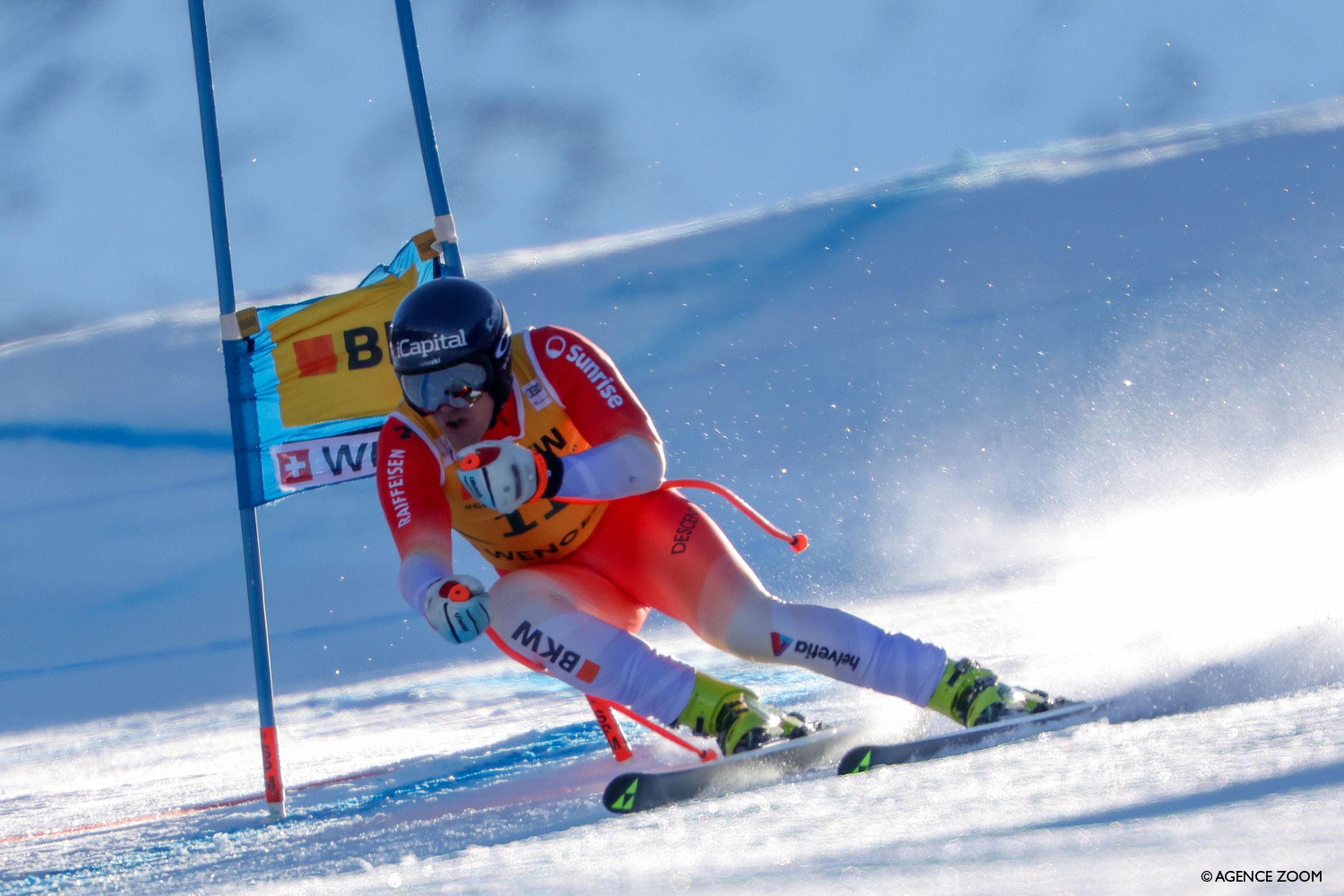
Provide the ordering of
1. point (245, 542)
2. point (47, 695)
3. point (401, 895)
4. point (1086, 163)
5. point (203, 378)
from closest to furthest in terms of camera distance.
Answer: point (401, 895) → point (245, 542) → point (47, 695) → point (203, 378) → point (1086, 163)

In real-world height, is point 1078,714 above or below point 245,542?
below

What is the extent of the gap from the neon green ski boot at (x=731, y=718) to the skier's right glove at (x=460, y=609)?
0.51m

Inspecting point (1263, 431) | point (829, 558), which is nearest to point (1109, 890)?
point (829, 558)

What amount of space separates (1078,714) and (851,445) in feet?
24.5

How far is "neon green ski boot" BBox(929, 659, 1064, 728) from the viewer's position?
2.71m

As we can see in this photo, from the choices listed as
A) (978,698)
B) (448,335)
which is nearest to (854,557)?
(978,698)

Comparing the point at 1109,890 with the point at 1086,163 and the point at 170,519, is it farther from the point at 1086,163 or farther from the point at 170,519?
the point at 1086,163

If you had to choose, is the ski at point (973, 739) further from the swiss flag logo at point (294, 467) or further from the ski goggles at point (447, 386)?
the swiss flag logo at point (294, 467)

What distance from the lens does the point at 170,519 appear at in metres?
10.1

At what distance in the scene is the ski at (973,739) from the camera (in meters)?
2.43

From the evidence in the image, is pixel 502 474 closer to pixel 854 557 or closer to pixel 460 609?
pixel 460 609

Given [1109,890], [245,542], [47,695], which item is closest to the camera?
[1109,890]

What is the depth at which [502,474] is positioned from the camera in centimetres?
246

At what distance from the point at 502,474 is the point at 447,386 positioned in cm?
41
